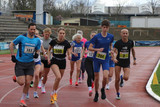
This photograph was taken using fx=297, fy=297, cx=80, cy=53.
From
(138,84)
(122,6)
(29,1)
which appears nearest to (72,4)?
(122,6)

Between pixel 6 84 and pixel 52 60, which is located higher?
pixel 52 60

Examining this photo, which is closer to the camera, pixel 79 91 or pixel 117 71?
pixel 117 71

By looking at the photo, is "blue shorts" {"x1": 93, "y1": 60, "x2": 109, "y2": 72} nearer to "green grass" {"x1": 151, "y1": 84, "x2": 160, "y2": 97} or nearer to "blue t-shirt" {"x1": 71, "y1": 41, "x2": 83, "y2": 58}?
"green grass" {"x1": 151, "y1": 84, "x2": 160, "y2": 97}

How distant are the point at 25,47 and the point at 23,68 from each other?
0.52m

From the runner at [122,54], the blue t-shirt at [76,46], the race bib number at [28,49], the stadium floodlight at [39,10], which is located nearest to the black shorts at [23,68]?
the race bib number at [28,49]

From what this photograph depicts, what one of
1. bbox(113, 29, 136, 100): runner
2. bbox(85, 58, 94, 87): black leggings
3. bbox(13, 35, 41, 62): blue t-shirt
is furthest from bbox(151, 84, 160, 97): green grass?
bbox(13, 35, 41, 62): blue t-shirt

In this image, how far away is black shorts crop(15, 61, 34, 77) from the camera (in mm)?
7238

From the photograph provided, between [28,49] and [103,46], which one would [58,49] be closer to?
[28,49]

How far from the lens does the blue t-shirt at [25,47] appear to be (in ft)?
23.6

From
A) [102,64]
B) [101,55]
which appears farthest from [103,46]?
[102,64]

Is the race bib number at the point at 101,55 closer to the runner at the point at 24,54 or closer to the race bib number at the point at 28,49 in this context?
the runner at the point at 24,54

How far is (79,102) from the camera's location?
8.12 meters

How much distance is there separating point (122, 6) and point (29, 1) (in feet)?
139

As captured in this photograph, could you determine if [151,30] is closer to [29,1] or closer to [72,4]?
[29,1]
